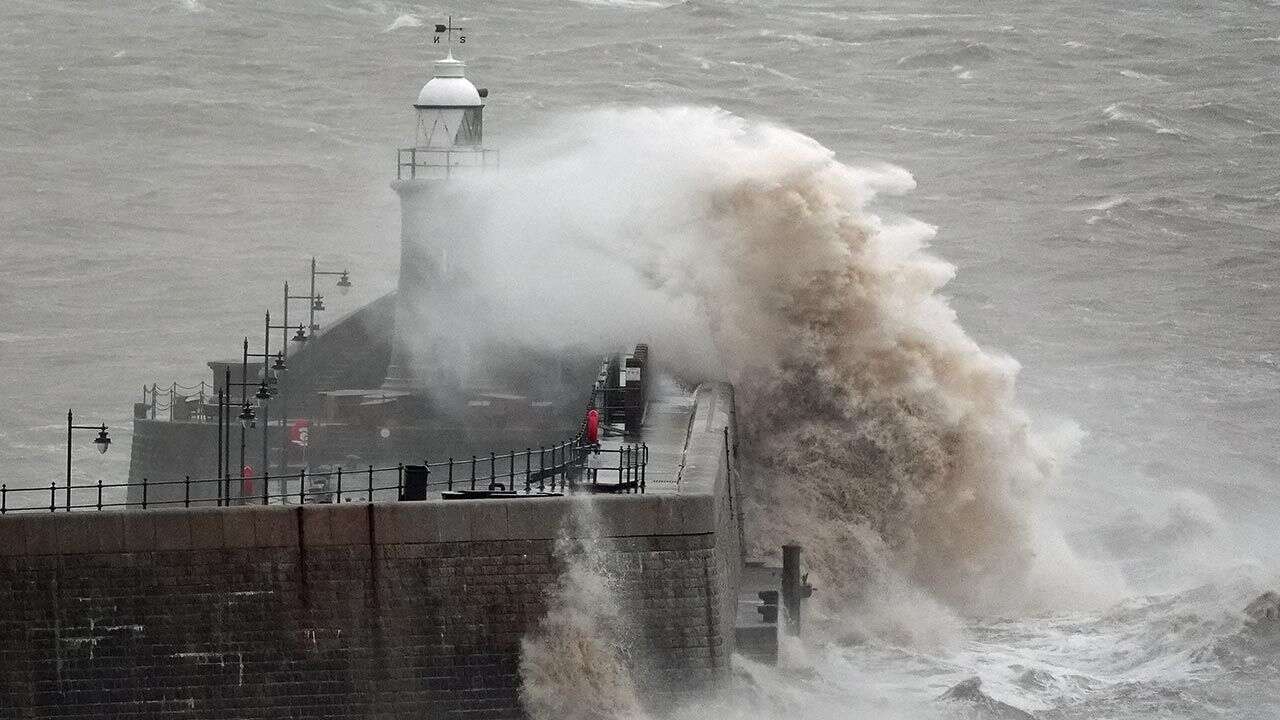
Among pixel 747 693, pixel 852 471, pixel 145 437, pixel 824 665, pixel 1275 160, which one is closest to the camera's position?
pixel 747 693

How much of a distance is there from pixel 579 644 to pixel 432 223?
50.2ft

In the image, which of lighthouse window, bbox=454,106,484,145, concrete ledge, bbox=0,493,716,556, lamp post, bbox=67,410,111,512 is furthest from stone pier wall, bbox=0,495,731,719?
lighthouse window, bbox=454,106,484,145

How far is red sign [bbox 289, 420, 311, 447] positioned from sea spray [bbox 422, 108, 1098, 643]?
2.97 m

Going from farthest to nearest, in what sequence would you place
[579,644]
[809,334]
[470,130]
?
[470,130] → [809,334] → [579,644]

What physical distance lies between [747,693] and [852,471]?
959cm

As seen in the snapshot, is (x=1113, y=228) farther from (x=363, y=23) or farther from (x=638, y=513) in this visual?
(x=638, y=513)

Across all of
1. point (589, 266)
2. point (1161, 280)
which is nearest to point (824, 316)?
point (589, 266)

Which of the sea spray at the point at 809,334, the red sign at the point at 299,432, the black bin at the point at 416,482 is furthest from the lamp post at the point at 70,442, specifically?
the sea spray at the point at 809,334

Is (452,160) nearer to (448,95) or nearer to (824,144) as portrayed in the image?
(448,95)

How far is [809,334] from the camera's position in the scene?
107ft

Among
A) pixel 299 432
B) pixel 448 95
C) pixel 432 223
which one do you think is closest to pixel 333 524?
pixel 299 432

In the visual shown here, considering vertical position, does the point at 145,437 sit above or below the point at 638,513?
below

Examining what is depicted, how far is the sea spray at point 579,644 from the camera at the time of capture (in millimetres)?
19922

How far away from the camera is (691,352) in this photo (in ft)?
107
